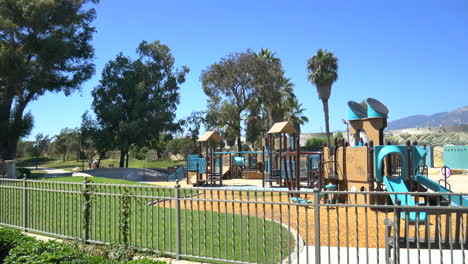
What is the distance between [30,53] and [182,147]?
957 inches

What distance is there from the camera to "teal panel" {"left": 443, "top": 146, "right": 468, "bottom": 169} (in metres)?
36.4

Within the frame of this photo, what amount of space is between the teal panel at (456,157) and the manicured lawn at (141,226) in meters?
33.3

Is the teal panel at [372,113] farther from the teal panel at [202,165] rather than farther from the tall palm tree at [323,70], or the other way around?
the tall palm tree at [323,70]

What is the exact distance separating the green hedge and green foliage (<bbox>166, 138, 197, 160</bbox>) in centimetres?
4079

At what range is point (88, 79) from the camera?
35.0 m

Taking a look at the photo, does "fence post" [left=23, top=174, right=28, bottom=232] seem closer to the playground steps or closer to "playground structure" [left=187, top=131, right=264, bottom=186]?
"playground structure" [left=187, top=131, right=264, bottom=186]

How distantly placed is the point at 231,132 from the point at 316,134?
3509 cm

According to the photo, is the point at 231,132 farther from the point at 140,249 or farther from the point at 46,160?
the point at 46,160

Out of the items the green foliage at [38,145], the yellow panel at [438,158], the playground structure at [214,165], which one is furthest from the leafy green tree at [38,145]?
the yellow panel at [438,158]

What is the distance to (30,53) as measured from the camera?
3073 cm

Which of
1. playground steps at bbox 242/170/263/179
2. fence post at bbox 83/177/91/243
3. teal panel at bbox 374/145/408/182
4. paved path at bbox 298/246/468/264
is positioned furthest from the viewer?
playground steps at bbox 242/170/263/179

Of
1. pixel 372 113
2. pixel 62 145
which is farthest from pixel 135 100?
pixel 62 145

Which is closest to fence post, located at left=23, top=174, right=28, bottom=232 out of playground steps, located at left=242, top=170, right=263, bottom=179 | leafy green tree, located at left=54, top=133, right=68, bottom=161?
playground steps, located at left=242, top=170, right=263, bottom=179

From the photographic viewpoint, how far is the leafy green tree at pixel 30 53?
2867 centimetres
